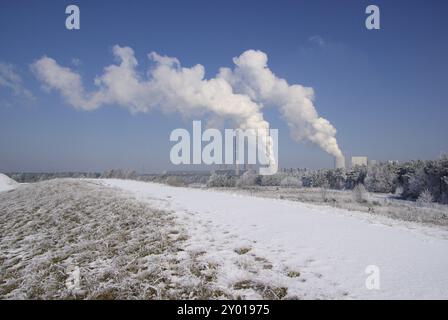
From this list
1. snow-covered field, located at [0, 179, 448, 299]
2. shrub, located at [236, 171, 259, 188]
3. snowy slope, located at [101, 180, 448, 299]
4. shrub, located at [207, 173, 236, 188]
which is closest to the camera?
snowy slope, located at [101, 180, 448, 299]

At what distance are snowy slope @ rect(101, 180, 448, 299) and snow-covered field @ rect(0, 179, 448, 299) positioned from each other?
2 centimetres

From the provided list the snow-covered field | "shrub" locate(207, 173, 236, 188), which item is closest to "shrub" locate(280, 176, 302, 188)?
"shrub" locate(207, 173, 236, 188)

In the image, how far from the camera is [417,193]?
2189 inches

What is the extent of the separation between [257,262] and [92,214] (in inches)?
403

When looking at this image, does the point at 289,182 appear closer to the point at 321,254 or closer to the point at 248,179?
the point at 248,179

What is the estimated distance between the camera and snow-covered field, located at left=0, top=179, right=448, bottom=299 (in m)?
5.75

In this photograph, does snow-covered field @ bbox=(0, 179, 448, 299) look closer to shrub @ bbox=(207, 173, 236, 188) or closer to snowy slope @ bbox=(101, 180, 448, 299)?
snowy slope @ bbox=(101, 180, 448, 299)

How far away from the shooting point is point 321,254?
7.40 m

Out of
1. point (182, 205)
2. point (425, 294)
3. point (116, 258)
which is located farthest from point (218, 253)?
point (182, 205)

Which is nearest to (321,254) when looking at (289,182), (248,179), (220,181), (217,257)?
(217,257)

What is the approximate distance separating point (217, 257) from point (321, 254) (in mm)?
2745

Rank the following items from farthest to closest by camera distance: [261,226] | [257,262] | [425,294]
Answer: [261,226] < [257,262] < [425,294]

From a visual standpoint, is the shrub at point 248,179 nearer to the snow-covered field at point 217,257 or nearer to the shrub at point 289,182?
the shrub at point 289,182
